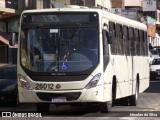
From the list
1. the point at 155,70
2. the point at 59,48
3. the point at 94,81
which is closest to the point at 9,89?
the point at 59,48

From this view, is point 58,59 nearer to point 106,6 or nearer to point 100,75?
point 100,75

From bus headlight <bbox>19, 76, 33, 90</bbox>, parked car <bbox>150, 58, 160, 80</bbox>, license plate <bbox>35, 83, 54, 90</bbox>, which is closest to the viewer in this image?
license plate <bbox>35, 83, 54, 90</bbox>

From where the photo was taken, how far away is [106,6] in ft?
207

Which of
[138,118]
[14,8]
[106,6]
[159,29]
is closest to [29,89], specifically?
[138,118]

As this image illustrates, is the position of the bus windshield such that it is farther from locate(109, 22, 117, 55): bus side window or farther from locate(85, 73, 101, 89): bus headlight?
locate(109, 22, 117, 55): bus side window

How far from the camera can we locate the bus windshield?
16.4m

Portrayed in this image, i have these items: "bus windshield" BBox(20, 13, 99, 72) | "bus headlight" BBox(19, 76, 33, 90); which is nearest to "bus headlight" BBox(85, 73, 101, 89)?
"bus windshield" BBox(20, 13, 99, 72)

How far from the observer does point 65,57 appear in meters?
16.5

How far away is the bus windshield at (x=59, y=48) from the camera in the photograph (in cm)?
1639

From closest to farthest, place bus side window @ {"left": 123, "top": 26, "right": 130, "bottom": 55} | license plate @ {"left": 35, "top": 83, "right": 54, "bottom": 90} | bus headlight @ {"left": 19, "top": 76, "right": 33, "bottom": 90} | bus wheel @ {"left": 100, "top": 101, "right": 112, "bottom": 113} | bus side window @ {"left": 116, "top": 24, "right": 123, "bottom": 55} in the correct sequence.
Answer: license plate @ {"left": 35, "top": 83, "right": 54, "bottom": 90}
bus headlight @ {"left": 19, "top": 76, "right": 33, "bottom": 90}
bus wheel @ {"left": 100, "top": 101, "right": 112, "bottom": 113}
bus side window @ {"left": 116, "top": 24, "right": 123, "bottom": 55}
bus side window @ {"left": 123, "top": 26, "right": 130, "bottom": 55}

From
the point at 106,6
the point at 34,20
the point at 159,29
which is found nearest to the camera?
the point at 34,20

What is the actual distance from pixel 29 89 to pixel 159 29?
268 ft

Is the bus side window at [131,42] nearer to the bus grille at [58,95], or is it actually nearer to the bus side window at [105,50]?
the bus side window at [105,50]

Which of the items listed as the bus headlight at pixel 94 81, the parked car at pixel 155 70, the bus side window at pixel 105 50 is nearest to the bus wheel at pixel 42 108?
the bus headlight at pixel 94 81
